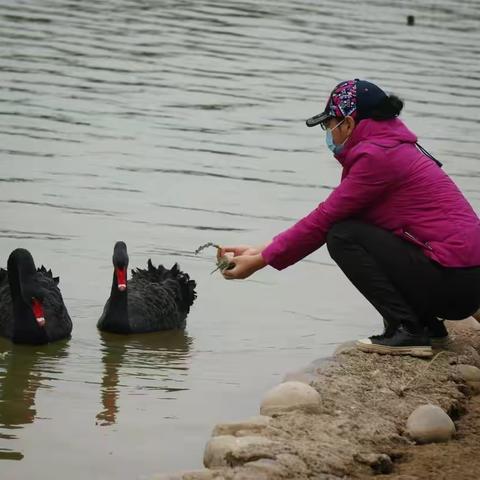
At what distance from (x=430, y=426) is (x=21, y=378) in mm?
2376

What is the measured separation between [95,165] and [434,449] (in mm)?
7172

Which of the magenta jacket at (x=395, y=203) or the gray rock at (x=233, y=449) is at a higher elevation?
the magenta jacket at (x=395, y=203)

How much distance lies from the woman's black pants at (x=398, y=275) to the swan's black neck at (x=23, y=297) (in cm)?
213

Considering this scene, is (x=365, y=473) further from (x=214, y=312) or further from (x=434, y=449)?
(x=214, y=312)

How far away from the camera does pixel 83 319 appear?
8281 mm

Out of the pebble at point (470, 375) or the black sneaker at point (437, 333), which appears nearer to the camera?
the pebble at point (470, 375)

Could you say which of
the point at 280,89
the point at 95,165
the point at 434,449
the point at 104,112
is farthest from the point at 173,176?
the point at 434,449

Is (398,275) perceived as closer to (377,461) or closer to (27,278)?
(377,461)

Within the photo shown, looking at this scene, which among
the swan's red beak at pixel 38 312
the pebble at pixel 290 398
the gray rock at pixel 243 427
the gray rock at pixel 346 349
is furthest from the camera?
the swan's red beak at pixel 38 312

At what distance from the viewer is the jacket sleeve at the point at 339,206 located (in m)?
6.11

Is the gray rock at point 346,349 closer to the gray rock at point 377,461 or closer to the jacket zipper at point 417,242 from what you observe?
the jacket zipper at point 417,242

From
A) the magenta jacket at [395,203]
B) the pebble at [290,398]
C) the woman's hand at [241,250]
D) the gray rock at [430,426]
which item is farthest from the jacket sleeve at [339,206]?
the gray rock at [430,426]

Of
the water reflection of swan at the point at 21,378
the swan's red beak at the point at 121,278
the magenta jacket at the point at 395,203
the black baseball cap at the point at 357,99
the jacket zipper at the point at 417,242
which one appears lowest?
the water reflection of swan at the point at 21,378

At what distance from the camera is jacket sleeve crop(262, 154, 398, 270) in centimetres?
611
